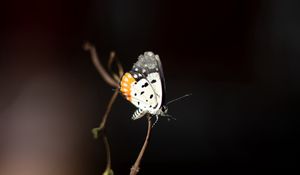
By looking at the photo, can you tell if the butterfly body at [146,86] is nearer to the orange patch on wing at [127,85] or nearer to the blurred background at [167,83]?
the orange patch on wing at [127,85]

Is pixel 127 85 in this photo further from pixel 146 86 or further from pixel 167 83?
pixel 167 83

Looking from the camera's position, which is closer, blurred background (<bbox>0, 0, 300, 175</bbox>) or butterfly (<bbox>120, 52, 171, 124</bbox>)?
butterfly (<bbox>120, 52, 171, 124</bbox>)

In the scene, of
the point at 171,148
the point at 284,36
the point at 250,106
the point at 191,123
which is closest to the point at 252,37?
the point at 284,36

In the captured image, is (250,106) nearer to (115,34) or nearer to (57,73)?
(115,34)

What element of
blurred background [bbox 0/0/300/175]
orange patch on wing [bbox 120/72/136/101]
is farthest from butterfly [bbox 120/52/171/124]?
blurred background [bbox 0/0/300/175]

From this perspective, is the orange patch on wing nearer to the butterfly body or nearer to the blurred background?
the butterfly body

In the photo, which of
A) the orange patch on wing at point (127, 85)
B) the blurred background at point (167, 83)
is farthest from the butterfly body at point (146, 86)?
the blurred background at point (167, 83)

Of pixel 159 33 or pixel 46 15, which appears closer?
pixel 46 15
